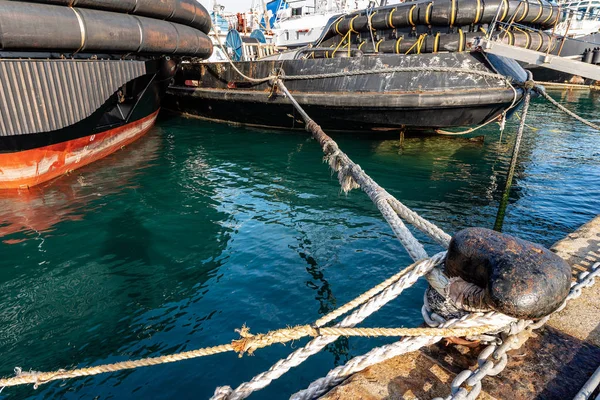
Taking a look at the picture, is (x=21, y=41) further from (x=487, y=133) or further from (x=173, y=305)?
(x=487, y=133)

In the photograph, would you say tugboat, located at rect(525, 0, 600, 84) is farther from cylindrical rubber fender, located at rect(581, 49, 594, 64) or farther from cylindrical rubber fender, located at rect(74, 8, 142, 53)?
cylindrical rubber fender, located at rect(74, 8, 142, 53)

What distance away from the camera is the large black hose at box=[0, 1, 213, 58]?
5.03 metres

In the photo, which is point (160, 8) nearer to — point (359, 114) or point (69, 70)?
point (69, 70)

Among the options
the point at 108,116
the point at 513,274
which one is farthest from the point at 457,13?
the point at 513,274

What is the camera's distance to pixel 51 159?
6.67 m

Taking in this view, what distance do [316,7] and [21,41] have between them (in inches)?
1157

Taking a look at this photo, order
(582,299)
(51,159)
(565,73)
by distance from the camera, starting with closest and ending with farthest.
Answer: (582,299) < (51,159) < (565,73)

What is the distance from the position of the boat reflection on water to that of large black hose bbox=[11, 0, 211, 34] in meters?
2.98

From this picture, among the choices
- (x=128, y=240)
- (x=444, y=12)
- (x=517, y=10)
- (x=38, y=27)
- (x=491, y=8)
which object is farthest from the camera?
(x=517, y=10)

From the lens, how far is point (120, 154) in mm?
8727

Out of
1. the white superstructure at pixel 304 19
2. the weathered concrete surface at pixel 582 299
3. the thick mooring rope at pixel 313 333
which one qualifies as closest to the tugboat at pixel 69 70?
the thick mooring rope at pixel 313 333

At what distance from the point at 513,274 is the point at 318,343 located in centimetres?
96

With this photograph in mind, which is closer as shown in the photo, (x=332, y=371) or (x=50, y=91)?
(x=332, y=371)

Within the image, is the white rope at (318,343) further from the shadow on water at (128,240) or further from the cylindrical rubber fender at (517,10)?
the cylindrical rubber fender at (517,10)
